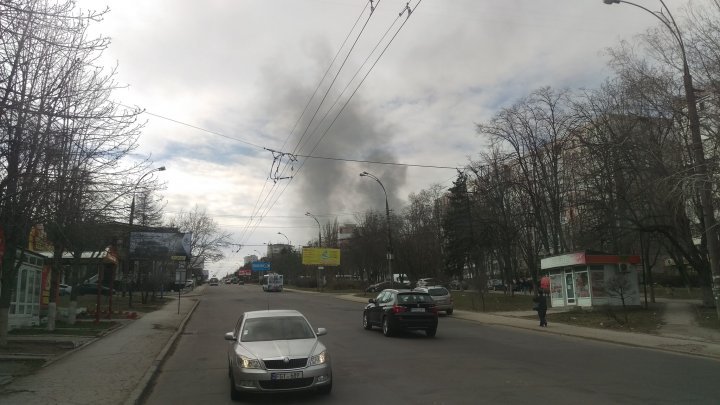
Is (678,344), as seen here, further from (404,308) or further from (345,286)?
(345,286)

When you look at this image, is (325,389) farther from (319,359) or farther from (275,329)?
(275,329)

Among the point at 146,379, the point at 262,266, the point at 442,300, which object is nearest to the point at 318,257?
the point at 262,266

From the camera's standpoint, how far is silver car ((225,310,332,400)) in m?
7.88

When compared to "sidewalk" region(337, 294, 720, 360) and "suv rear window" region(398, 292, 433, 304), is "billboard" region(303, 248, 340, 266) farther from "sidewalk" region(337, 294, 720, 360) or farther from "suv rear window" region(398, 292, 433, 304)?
"suv rear window" region(398, 292, 433, 304)

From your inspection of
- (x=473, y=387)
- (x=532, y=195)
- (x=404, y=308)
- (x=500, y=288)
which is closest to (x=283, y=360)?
(x=473, y=387)

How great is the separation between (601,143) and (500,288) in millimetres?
46516

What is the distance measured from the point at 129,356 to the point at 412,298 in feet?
29.8

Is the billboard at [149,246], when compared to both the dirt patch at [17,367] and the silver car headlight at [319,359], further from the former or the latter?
the silver car headlight at [319,359]

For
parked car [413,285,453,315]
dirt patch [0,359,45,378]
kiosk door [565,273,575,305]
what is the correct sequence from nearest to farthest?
dirt patch [0,359,45,378]
kiosk door [565,273,575,305]
parked car [413,285,453,315]

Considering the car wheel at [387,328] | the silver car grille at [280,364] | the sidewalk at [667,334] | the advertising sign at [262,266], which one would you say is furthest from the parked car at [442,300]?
the advertising sign at [262,266]

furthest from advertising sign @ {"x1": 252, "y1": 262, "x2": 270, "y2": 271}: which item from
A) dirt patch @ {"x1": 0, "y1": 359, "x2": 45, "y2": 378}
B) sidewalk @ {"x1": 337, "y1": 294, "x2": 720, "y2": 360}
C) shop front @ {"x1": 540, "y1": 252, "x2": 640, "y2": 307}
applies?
dirt patch @ {"x1": 0, "y1": 359, "x2": 45, "y2": 378}

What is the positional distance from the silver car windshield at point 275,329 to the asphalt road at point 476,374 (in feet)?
3.37

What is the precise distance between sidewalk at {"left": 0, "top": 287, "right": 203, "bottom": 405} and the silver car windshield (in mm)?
2008

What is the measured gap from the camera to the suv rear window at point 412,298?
1783 cm
